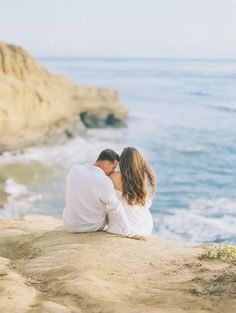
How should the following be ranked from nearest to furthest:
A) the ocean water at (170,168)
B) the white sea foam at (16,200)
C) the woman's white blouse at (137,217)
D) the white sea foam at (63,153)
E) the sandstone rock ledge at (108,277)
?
the sandstone rock ledge at (108,277)
the woman's white blouse at (137,217)
the white sea foam at (16,200)
the ocean water at (170,168)
the white sea foam at (63,153)

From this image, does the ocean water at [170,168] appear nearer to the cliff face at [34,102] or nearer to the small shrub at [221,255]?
the cliff face at [34,102]

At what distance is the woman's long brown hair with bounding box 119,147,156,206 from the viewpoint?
8.71 meters

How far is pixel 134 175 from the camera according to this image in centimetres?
873

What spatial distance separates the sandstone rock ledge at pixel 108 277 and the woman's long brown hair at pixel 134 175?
1.93 feet

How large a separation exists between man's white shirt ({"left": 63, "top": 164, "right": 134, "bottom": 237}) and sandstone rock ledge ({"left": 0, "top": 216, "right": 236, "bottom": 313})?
157mm

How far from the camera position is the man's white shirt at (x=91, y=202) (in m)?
8.50

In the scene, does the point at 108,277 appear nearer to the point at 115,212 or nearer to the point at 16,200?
the point at 115,212

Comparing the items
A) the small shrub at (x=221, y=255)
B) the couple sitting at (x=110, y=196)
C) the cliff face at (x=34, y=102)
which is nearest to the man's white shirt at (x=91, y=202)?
the couple sitting at (x=110, y=196)

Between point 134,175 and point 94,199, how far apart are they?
23.7 inches

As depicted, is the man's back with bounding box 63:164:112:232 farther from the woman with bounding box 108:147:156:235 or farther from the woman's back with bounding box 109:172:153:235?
the woman's back with bounding box 109:172:153:235

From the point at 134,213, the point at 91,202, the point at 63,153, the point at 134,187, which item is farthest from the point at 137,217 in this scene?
the point at 63,153

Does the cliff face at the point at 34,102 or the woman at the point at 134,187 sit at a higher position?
the woman at the point at 134,187

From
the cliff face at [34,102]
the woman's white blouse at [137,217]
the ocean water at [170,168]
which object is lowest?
the ocean water at [170,168]

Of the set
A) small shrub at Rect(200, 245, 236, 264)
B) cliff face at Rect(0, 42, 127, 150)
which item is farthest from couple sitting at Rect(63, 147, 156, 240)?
cliff face at Rect(0, 42, 127, 150)
